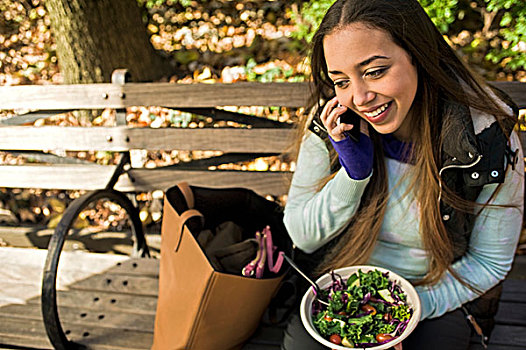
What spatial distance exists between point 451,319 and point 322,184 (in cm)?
62

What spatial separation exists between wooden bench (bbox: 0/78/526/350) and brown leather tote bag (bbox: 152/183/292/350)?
0.26 meters

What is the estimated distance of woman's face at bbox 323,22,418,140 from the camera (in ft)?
4.62

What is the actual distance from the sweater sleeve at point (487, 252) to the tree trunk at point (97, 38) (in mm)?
2322

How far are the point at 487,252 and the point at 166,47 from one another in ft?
9.94

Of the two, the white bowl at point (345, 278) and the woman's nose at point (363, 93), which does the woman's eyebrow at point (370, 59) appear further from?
the white bowl at point (345, 278)

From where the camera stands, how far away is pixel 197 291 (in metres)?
1.68

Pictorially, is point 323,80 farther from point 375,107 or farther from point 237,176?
point 237,176

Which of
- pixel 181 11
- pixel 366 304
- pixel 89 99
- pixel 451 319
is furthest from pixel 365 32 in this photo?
pixel 181 11

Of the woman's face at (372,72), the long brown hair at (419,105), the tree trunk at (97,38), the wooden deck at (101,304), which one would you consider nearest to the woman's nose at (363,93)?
the woman's face at (372,72)

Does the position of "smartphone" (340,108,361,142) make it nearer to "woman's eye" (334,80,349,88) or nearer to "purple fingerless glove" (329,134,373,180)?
"purple fingerless glove" (329,134,373,180)

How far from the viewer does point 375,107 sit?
1477 mm

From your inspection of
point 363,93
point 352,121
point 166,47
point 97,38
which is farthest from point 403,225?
point 166,47

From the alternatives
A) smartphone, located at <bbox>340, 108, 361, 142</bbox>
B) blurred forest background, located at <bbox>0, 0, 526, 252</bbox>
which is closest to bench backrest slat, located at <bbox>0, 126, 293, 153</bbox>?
blurred forest background, located at <bbox>0, 0, 526, 252</bbox>

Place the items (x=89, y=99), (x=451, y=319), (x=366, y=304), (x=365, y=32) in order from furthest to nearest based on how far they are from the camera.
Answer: (x=89, y=99)
(x=451, y=319)
(x=366, y=304)
(x=365, y=32)
